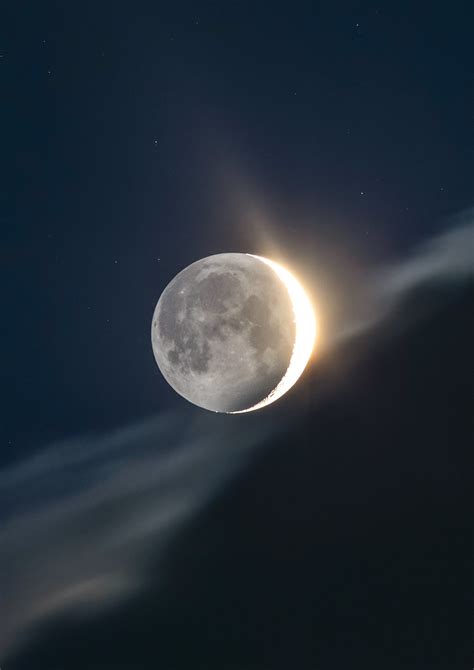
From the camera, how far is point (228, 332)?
9180mm

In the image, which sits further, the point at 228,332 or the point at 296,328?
the point at 296,328

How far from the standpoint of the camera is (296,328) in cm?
1003

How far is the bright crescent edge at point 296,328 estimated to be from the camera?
10242 millimetres

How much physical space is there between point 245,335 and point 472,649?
10.4m

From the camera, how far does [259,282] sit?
9828 millimetres

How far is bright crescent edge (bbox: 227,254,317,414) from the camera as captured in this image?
1024 cm

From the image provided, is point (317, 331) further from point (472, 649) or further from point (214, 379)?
point (472, 649)

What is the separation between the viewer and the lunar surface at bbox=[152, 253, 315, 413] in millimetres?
9266

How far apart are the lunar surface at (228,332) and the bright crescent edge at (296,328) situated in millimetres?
46

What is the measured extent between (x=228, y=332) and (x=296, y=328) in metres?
1.69

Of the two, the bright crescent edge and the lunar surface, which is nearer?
the lunar surface

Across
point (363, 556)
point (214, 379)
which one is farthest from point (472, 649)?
point (214, 379)

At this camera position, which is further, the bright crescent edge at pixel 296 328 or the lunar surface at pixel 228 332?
the bright crescent edge at pixel 296 328

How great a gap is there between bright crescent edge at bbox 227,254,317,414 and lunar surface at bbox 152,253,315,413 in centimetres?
5
